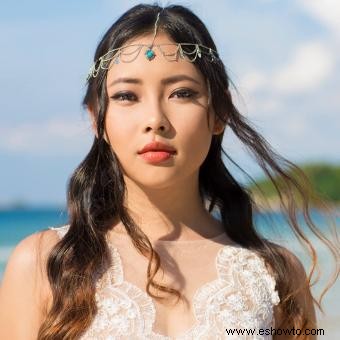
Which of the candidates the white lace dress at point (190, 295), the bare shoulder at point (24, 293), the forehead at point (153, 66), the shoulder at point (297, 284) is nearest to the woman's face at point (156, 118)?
the forehead at point (153, 66)

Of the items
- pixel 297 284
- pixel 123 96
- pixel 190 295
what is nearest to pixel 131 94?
pixel 123 96

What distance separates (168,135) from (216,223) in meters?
0.60

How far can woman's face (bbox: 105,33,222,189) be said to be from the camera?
3092 mm

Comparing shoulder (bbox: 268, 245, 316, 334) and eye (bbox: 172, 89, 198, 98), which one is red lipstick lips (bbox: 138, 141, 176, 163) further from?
shoulder (bbox: 268, 245, 316, 334)

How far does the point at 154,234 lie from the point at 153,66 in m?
0.63

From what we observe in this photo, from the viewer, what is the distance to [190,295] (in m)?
A: 3.21

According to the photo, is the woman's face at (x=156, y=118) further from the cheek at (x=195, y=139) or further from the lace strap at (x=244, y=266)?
the lace strap at (x=244, y=266)

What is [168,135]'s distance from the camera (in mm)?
3086

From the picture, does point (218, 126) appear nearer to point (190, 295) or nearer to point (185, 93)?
point (185, 93)

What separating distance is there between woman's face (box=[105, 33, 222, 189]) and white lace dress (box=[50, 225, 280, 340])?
30cm

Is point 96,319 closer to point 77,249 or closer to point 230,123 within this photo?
point 77,249

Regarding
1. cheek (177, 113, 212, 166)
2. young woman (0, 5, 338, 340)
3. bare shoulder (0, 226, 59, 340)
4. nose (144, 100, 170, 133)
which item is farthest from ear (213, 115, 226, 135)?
bare shoulder (0, 226, 59, 340)

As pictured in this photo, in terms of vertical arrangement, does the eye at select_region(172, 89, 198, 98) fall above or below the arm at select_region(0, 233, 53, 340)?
above

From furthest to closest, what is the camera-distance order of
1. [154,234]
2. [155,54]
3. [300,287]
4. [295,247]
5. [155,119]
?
1. [295,247]
2. [300,287]
3. [154,234]
4. [155,54]
5. [155,119]
